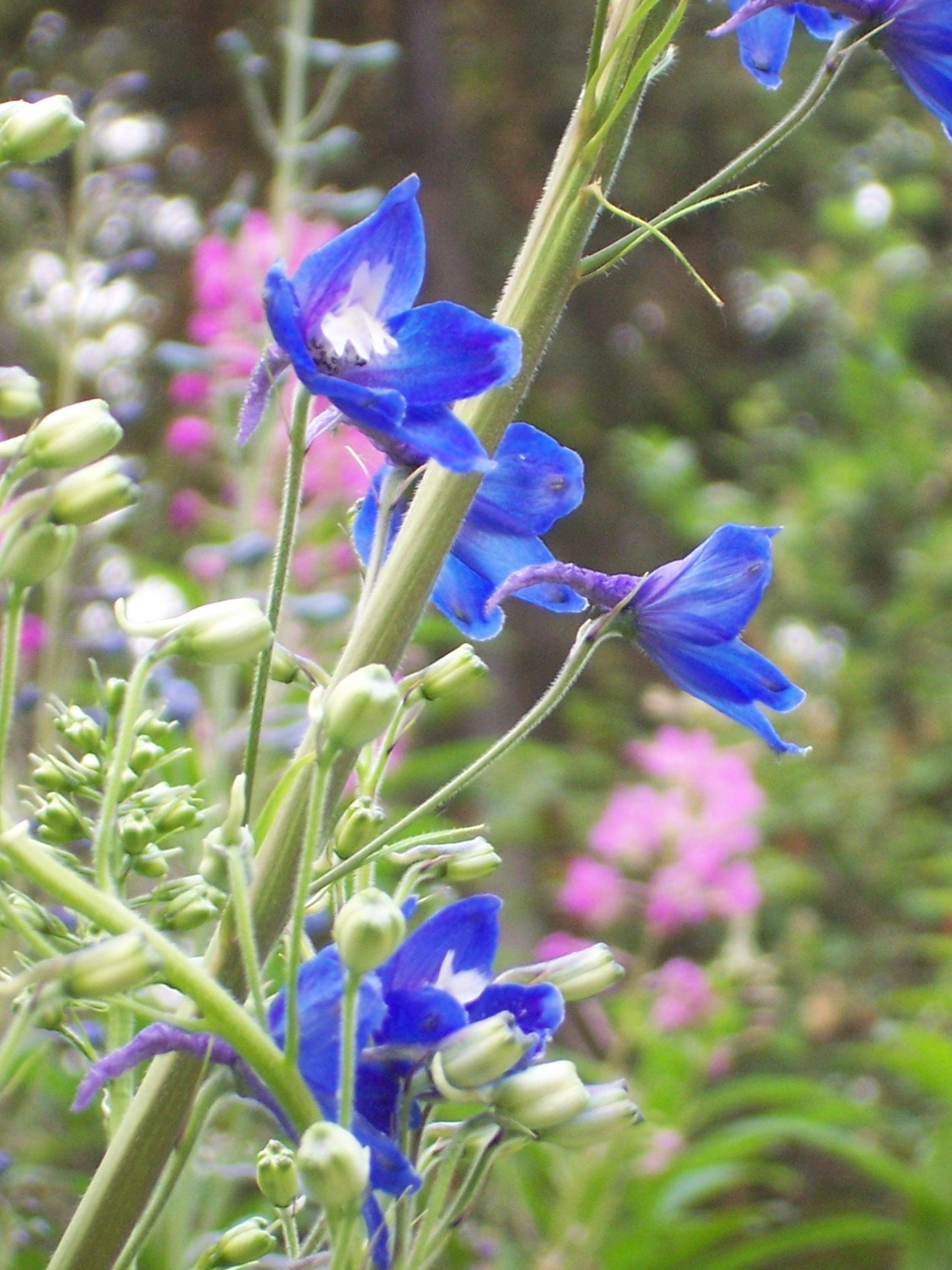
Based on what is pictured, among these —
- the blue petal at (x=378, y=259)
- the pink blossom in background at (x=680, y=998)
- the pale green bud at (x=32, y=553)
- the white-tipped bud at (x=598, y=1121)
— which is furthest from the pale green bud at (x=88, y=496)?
the pink blossom in background at (x=680, y=998)

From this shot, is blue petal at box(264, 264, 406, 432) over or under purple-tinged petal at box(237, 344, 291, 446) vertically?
over

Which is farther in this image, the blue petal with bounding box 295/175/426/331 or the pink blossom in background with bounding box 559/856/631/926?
the pink blossom in background with bounding box 559/856/631/926

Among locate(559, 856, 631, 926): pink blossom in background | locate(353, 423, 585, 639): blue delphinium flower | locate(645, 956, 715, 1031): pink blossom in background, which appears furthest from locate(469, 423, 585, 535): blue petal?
locate(559, 856, 631, 926): pink blossom in background

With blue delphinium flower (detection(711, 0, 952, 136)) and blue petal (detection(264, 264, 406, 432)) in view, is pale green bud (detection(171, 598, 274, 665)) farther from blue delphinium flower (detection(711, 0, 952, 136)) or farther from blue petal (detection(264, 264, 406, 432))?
blue delphinium flower (detection(711, 0, 952, 136))

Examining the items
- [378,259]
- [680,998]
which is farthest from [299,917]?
[680,998]

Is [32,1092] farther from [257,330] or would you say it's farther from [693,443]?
[693,443]

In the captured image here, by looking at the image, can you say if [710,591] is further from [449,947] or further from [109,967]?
[109,967]

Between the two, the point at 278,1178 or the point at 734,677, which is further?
the point at 734,677
